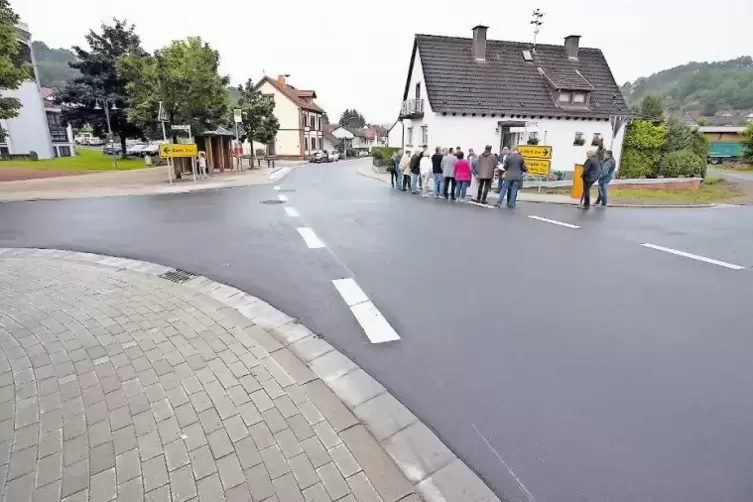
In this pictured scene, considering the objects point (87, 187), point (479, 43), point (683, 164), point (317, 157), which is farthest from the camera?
point (317, 157)

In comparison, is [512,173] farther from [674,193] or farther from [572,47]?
[572,47]

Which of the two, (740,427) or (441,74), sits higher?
(441,74)

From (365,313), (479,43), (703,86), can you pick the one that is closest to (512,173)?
(365,313)

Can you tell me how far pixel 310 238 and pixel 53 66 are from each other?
10320 cm

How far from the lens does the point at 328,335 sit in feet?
13.2

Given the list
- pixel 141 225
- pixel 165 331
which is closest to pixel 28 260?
pixel 141 225

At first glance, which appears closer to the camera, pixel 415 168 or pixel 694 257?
pixel 694 257

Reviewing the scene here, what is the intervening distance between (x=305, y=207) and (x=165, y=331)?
28.0 ft

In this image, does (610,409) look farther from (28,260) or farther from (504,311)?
(28,260)

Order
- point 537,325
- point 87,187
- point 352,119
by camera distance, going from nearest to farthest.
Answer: point 537,325
point 87,187
point 352,119

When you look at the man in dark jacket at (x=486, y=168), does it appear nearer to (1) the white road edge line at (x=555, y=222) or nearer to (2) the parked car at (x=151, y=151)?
(1) the white road edge line at (x=555, y=222)

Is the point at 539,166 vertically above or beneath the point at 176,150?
beneath

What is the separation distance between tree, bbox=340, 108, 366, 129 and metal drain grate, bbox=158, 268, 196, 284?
122m

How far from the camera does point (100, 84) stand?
107ft
